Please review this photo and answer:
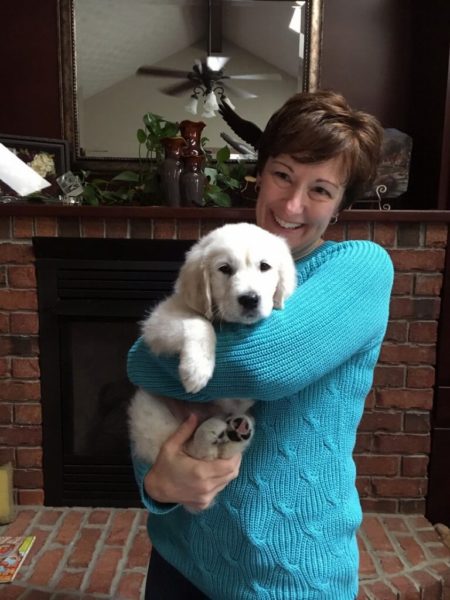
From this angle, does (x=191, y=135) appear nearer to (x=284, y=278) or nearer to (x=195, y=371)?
(x=284, y=278)

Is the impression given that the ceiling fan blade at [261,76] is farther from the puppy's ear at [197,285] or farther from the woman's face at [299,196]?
the puppy's ear at [197,285]

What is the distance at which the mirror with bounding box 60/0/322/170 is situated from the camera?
241cm

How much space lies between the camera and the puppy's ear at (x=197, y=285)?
3.23 feet

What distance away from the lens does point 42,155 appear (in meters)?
2.32

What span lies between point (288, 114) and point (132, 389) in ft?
5.71

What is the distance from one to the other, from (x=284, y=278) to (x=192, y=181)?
1.29 m

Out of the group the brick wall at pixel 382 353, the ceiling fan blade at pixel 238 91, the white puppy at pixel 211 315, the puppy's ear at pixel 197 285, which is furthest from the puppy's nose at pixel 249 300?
the ceiling fan blade at pixel 238 91

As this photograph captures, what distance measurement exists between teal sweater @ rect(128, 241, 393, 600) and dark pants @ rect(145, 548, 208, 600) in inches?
3.2

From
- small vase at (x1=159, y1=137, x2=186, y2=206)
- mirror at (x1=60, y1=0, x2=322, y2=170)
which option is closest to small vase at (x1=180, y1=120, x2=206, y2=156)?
small vase at (x1=159, y1=137, x2=186, y2=206)

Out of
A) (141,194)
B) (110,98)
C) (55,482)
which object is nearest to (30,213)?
(141,194)

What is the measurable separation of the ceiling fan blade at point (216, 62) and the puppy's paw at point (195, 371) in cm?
206

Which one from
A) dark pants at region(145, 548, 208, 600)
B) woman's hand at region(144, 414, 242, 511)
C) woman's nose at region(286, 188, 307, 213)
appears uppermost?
woman's nose at region(286, 188, 307, 213)

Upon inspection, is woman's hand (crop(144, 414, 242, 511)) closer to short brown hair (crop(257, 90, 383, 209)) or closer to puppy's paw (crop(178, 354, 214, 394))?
puppy's paw (crop(178, 354, 214, 394))

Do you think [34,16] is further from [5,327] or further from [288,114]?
[288,114]
